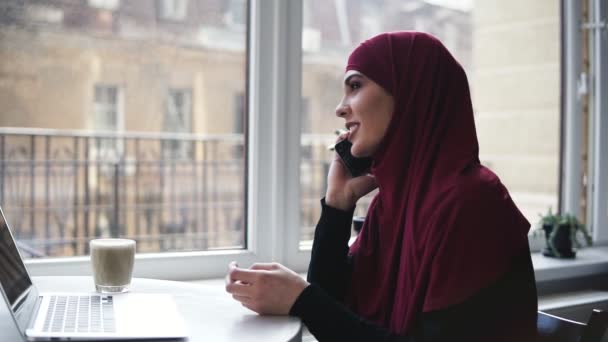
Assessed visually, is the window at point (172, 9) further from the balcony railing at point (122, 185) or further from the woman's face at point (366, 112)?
the woman's face at point (366, 112)

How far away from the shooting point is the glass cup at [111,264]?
115 centimetres

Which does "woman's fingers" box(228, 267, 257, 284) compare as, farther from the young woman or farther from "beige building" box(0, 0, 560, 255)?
"beige building" box(0, 0, 560, 255)

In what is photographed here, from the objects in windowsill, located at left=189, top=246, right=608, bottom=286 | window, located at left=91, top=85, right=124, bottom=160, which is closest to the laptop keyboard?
windowsill, located at left=189, top=246, right=608, bottom=286

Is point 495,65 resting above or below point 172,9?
below

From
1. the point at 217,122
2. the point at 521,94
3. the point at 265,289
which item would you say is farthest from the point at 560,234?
the point at 217,122

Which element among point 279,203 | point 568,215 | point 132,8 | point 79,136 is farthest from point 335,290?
point 79,136

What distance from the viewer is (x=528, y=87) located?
9.22ft

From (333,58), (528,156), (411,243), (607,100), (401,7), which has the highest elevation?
(401,7)

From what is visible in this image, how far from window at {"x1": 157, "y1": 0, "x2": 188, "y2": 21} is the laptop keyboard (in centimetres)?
232

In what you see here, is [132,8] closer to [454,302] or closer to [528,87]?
[528,87]

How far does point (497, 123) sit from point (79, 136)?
2.34m

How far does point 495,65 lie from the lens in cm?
310

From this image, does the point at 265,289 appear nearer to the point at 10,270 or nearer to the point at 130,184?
the point at 10,270

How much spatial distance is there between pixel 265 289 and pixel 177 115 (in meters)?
3.02
